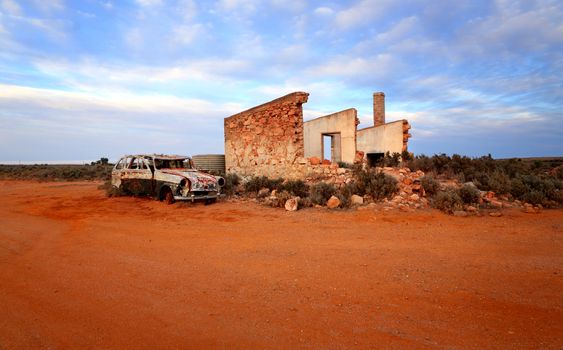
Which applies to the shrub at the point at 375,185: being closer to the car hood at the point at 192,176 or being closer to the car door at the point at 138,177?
the car hood at the point at 192,176

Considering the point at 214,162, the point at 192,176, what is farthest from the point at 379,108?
the point at 192,176

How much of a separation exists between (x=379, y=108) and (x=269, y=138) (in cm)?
1078

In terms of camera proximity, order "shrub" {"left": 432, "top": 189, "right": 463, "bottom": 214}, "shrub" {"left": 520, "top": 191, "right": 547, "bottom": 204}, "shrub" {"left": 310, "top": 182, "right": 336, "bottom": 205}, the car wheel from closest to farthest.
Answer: "shrub" {"left": 432, "top": 189, "right": 463, "bottom": 214}, "shrub" {"left": 520, "top": 191, "right": 547, "bottom": 204}, "shrub" {"left": 310, "top": 182, "right": 336, "bottom": 205}, the car wheel

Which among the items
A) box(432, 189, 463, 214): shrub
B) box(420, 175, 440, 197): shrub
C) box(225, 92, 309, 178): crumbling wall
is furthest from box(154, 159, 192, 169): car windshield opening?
box(432, 189, 463, 214): shrub

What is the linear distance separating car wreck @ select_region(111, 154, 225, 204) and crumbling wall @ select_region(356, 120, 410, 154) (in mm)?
11174

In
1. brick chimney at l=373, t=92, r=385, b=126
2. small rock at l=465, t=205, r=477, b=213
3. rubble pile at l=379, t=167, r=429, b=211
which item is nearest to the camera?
small rock at l=465, t=205, r=477, b=213

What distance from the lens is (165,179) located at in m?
10.2

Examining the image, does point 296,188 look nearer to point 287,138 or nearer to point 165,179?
point 287,138

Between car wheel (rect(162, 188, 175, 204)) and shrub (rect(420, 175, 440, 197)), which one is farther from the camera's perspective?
car wheel (rect(162, 188, 175, 204))

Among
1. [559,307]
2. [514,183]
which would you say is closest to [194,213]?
[559,307]

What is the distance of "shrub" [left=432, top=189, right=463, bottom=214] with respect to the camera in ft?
25.8

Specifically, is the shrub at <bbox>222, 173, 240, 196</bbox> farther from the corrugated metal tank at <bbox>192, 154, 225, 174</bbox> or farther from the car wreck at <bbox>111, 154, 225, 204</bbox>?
the corrugated metal tank at <bbox>192, 154, 225, 174</bbox>

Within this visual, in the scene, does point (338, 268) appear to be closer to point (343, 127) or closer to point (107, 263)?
point (107, 263)

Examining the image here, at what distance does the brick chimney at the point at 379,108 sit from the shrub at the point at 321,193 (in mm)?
12658
